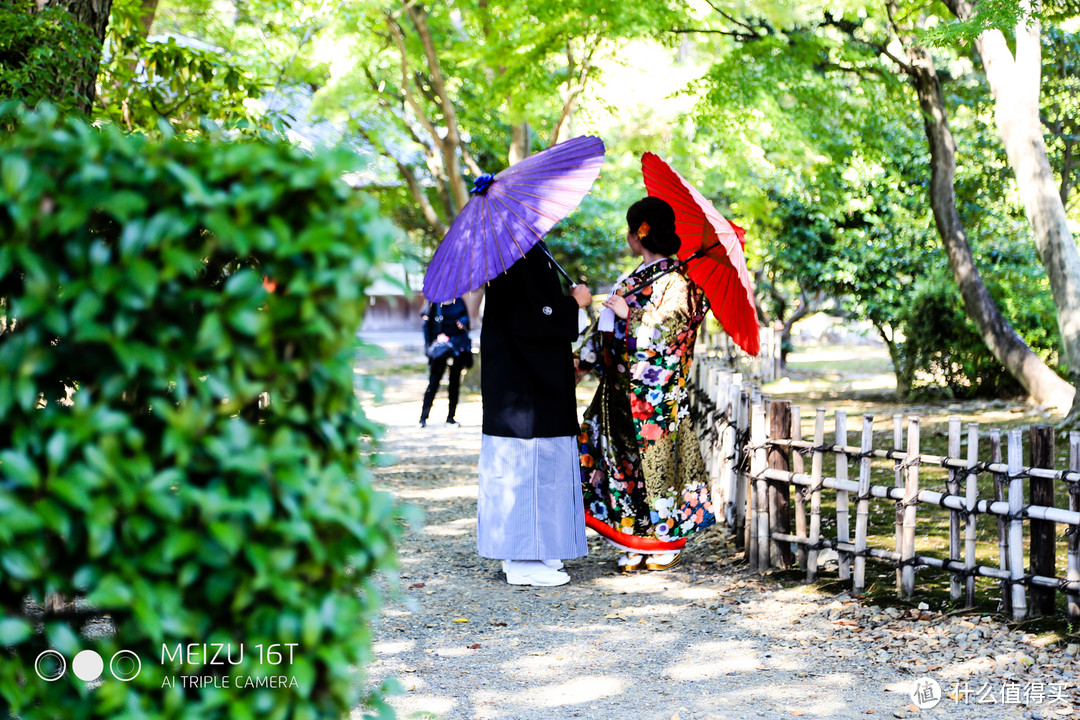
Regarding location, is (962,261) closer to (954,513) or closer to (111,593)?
(954,513)

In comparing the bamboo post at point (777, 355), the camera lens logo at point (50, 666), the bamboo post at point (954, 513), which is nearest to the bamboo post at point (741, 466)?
the bamboo post at point (954, 513)

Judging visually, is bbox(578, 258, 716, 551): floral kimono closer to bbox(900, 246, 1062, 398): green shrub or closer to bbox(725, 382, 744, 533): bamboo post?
bbox(725, 382, 744, 533): bamboo post

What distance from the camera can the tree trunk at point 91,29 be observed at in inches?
165

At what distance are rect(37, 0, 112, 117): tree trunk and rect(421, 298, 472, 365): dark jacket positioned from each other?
6.44 metres

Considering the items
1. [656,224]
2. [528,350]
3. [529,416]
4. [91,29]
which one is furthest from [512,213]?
[91,29]

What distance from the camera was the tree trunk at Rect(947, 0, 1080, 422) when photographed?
27.8 ft

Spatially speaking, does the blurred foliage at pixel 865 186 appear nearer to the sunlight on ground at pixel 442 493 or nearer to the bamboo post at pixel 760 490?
the sunlight on ground at pixel 442 493

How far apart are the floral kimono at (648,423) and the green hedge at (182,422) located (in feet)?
11.4

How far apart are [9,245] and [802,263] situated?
13842 millimetres

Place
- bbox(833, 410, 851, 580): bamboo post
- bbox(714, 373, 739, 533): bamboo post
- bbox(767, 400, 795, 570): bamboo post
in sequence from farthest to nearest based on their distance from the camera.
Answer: bbox(714, 373, 739, 533): bamboo post, bbox(767, 400, 795, 570): bamboo post, bbox(833, 410, 851, 580): bamboo post

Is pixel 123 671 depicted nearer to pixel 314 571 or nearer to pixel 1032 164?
pixel 314 571

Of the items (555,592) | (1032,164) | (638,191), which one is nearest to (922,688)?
(555,592)

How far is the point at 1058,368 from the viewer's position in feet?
37.8

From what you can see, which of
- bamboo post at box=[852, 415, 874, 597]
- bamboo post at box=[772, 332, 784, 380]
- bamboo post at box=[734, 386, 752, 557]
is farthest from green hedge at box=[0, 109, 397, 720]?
bamboo post at box=[772, 332, 784, 380]
